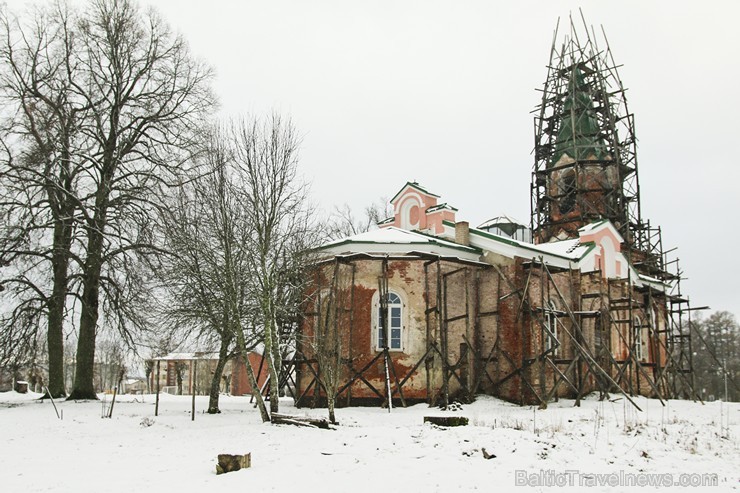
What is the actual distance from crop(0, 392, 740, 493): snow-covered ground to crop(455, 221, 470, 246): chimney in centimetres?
736

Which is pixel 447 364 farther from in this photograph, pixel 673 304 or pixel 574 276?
pixel 673 304

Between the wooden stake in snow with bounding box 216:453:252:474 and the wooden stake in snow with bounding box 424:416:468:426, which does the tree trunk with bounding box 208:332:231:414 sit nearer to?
the wooden stake in snow with bounding box 424:416:468:426

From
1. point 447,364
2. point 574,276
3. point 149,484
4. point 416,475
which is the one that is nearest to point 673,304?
point 574,276

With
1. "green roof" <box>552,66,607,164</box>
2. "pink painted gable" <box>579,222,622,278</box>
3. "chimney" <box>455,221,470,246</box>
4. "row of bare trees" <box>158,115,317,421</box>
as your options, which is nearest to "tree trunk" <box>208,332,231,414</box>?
"row of bare trees" <box>158,115,317,421</box>

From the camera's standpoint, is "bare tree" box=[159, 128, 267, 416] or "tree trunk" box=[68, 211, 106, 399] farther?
"tree trunk" box=[68, 211, 106, 399]

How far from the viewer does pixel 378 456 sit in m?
10.5

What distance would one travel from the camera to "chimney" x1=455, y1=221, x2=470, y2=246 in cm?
2159

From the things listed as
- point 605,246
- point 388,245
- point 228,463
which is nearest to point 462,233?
point 388,245

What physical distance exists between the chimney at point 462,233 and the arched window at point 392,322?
11.2ft

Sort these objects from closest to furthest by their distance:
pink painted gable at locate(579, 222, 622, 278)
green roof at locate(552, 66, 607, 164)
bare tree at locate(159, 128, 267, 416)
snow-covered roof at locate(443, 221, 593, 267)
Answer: bare tree at locate(159, 128, 267, 416)
snow-covered roof at locate(443, 221, 593, 267)
pink painted gable at locate(579, 222, 622, 278)
green roof at locate(552, 66, 607, 164)

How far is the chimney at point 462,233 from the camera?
70.8 feet

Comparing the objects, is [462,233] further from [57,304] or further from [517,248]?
[57,304]

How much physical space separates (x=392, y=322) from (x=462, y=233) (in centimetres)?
422

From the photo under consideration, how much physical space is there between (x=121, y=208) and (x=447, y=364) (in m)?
12.2
